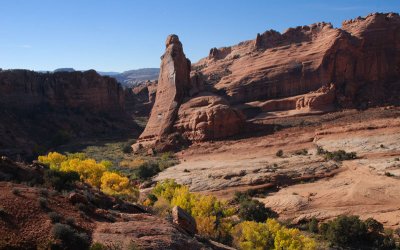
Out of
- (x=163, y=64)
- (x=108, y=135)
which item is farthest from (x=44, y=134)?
(x=163, y=64)

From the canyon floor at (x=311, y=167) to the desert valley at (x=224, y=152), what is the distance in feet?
0.54

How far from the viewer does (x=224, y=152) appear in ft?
171

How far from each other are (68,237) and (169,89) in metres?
51.3

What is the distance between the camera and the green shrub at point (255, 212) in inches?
1288

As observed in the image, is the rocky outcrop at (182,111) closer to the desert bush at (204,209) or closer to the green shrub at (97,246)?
the desert bush at (204,209)

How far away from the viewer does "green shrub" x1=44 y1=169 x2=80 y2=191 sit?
20.2m

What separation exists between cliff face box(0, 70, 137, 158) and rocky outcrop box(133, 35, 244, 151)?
1954 centimetres

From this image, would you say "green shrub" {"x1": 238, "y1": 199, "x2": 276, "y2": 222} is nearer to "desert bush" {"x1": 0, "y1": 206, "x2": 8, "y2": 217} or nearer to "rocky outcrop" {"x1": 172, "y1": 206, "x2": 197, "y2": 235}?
"rocky outcrop" {"x1": 172, "y1": 206, "x2": 197, "y2": 235}

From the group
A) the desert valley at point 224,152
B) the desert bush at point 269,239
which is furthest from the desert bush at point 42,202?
the desert bush at point 269,239

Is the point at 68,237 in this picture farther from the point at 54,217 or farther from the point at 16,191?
the point at 16,191

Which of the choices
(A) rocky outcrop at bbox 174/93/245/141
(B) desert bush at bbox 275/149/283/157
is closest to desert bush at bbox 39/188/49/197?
(B) desert bush at bbox 275/149/283/157

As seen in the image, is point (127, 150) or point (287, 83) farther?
point (287, 83)

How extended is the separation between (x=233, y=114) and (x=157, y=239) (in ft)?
142

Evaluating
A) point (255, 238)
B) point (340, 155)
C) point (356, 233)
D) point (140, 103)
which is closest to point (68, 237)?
point (255, 238)
